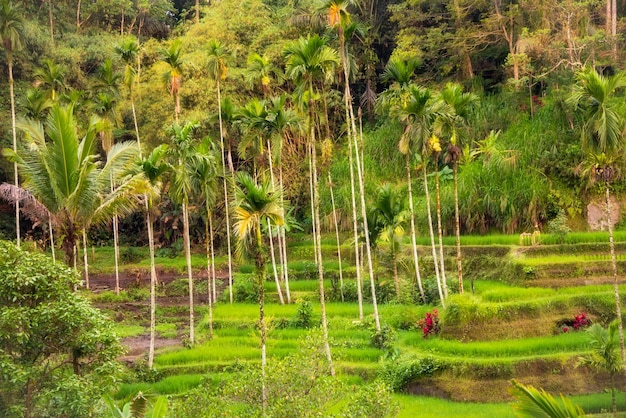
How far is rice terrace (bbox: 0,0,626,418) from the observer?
1397 centimetres

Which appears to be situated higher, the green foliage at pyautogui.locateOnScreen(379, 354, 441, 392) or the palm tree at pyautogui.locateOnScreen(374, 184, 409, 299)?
the palm tree at pyautogui.locateOnScreen(374, 184, 409, 299)

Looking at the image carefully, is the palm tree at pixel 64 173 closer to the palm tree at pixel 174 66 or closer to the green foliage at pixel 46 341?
the green foliage at pixel 46 341

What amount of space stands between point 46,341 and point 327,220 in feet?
82.5

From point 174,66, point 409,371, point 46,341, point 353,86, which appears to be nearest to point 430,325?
point 409,371

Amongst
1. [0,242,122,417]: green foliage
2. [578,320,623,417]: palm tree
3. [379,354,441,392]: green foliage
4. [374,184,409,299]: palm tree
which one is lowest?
[379,354,441,392]: green foliage

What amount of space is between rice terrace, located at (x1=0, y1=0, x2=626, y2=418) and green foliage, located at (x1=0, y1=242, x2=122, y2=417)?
48mm

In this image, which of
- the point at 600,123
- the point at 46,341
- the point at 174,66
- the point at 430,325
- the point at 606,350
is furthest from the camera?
the point at 174,66

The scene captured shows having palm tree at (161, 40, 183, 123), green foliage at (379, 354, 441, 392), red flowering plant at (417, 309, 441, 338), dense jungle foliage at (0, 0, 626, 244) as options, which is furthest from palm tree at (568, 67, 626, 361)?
palm tree at (161, 40, 183, 123)

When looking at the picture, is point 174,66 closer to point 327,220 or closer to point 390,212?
point 390,212

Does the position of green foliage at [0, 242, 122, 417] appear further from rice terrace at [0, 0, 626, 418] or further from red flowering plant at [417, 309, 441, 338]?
red flowering plant at [417, 309, 441, 338]

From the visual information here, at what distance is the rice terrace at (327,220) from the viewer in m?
14.0

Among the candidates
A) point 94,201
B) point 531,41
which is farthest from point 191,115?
point 94,201

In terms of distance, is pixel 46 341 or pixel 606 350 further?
pixel 606 350

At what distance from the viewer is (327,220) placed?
Answer: 37.8 meters
